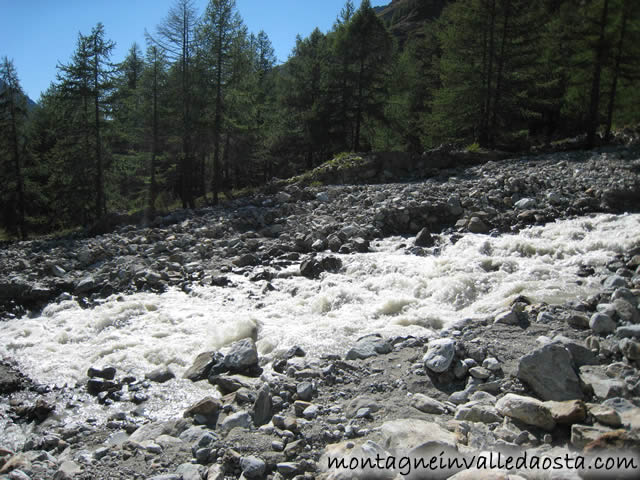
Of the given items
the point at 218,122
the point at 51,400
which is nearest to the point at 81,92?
the point at 218,122

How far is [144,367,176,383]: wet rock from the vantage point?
Result: 6.78m

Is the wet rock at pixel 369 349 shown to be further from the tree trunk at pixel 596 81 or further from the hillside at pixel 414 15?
the hillside at pixel 414 15

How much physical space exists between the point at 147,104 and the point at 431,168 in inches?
639

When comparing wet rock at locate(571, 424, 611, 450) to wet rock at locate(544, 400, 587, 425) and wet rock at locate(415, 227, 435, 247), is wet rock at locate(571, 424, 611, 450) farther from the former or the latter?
wet rock at locate(415, 227, 435, 247)

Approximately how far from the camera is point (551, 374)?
4.78 m

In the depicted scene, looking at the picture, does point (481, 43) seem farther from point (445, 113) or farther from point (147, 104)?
point (147, 104)

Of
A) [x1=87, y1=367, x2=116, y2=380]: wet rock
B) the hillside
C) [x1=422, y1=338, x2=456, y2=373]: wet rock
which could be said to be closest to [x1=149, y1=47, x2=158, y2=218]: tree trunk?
[x1=87, y1=367, x2=116, y2=380]: wet rock

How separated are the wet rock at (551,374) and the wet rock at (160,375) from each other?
5059 mm

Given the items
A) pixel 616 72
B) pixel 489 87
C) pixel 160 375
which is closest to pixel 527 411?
pixel 160 375

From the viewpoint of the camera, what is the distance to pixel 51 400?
6504mm

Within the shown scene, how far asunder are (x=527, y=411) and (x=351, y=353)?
283 cm

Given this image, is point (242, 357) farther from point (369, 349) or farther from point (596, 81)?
point (596, 81)

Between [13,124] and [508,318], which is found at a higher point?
[13,124]

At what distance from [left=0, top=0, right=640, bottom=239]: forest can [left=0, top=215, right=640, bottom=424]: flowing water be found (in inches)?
436
